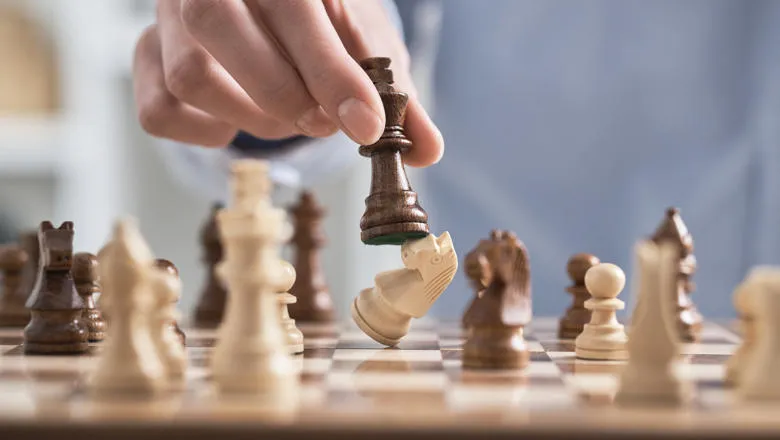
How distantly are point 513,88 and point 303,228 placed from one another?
1.54 metres

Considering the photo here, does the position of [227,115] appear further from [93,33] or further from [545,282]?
[93,33]

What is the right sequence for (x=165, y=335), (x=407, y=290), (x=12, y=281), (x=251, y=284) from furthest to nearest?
(x=12, y=281) < (x=407, y=290) < (x=165, y=335) < (x=251, y=284)

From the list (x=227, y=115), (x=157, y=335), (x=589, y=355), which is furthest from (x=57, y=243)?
(x=589, y=355)

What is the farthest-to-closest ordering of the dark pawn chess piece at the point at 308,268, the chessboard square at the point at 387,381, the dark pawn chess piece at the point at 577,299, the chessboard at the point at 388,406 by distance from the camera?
1. the dark pawn chess piece at the point at 308,268
2. the dark pawn chess piece at the point at 577,299
3. the chessboard square at the point at 387,381
4. the chessboard at the point at 388,406

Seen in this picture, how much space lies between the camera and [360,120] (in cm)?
155

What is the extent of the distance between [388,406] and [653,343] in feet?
1.08

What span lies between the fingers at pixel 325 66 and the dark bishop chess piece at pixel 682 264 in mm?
576

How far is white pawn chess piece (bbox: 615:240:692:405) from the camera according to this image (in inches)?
42.1

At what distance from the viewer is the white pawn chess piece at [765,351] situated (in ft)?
3.49

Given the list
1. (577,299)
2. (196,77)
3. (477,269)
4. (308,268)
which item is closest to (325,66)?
(196,77)

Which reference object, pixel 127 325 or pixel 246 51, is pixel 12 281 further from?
pixel 127 325

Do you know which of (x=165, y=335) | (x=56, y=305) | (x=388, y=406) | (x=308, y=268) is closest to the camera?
(x=388, y=406)

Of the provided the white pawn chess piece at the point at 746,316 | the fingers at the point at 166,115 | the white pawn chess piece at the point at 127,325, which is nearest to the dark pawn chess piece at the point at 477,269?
the white pawn chess piece at the point at 746,316

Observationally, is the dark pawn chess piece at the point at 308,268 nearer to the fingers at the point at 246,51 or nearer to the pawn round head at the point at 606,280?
the fingers at the point at 246,51
